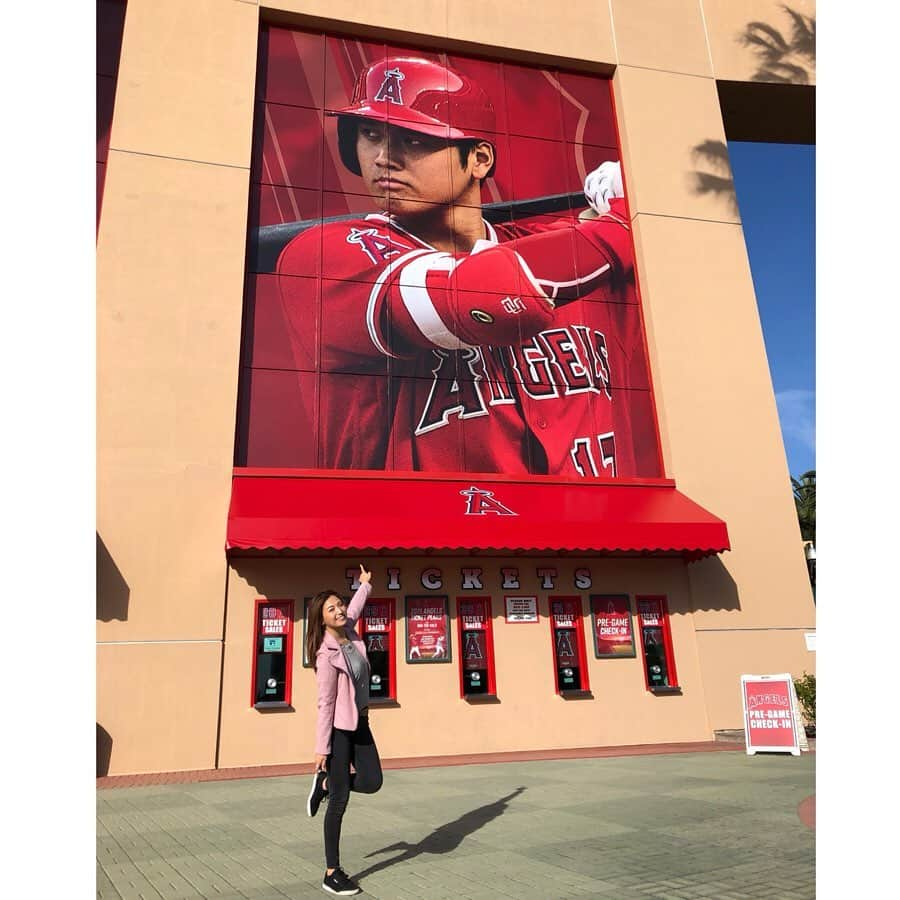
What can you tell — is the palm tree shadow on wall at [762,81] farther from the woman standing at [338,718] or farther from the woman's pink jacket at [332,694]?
the woman's pink jacket at [332,694]

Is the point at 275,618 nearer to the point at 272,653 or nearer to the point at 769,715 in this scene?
the point at 272,653

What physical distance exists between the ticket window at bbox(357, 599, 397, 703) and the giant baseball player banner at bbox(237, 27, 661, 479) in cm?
261

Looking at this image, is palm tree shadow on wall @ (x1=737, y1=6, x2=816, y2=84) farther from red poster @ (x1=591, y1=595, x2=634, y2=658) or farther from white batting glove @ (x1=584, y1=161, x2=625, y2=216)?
red poster @ (x1=591, y1=595, x2=634, y2=658)

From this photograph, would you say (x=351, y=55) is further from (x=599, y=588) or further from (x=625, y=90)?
→ (x=599, y=588)

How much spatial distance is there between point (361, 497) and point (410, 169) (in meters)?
7.54

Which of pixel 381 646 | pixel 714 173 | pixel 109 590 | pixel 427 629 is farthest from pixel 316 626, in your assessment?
pixel 714 173

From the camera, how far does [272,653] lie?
40.1 feet

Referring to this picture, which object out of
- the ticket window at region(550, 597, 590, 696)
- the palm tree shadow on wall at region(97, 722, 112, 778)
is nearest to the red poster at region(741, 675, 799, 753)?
the ticket window at region(550, 597, 590, 696)

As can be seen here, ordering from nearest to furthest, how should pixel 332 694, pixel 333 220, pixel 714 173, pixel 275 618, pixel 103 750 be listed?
pixel 332 694 → pixel 103 750 → pixel 275 618 → pixel 333 220 → pixel 714 173

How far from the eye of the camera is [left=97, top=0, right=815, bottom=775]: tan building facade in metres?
12.0

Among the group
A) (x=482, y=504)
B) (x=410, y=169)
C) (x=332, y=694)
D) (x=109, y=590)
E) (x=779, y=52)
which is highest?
(x=779, y=52)

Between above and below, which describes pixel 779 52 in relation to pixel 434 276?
above
